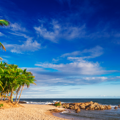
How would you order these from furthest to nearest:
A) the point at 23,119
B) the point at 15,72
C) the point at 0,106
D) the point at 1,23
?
the point at 15,72 < the point at 0,106 < the point at 1,23 < the point at 23,119

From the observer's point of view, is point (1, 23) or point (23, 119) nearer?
point (23, 119)

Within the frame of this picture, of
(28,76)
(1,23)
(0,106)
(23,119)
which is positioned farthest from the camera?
(28,76)

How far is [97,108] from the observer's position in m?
36.3

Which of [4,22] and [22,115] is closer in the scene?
[22,115]

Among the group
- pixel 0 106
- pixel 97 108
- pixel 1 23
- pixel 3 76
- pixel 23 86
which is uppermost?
pixel 1 23

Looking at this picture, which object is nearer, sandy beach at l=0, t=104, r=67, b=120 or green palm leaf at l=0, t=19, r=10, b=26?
sandy beach at l=0, t=104, r=67, b=120

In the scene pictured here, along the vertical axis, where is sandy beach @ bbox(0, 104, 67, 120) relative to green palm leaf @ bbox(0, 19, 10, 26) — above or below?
below

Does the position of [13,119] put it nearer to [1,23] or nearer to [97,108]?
[1,23]

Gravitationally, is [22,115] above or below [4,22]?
below

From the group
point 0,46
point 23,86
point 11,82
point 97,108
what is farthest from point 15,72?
point 97,108

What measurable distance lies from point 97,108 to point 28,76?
24.4 meters

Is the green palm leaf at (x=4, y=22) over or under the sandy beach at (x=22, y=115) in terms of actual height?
over

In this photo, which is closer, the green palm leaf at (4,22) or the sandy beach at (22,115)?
the sandy beach at (22,115)

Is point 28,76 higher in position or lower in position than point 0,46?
lower
